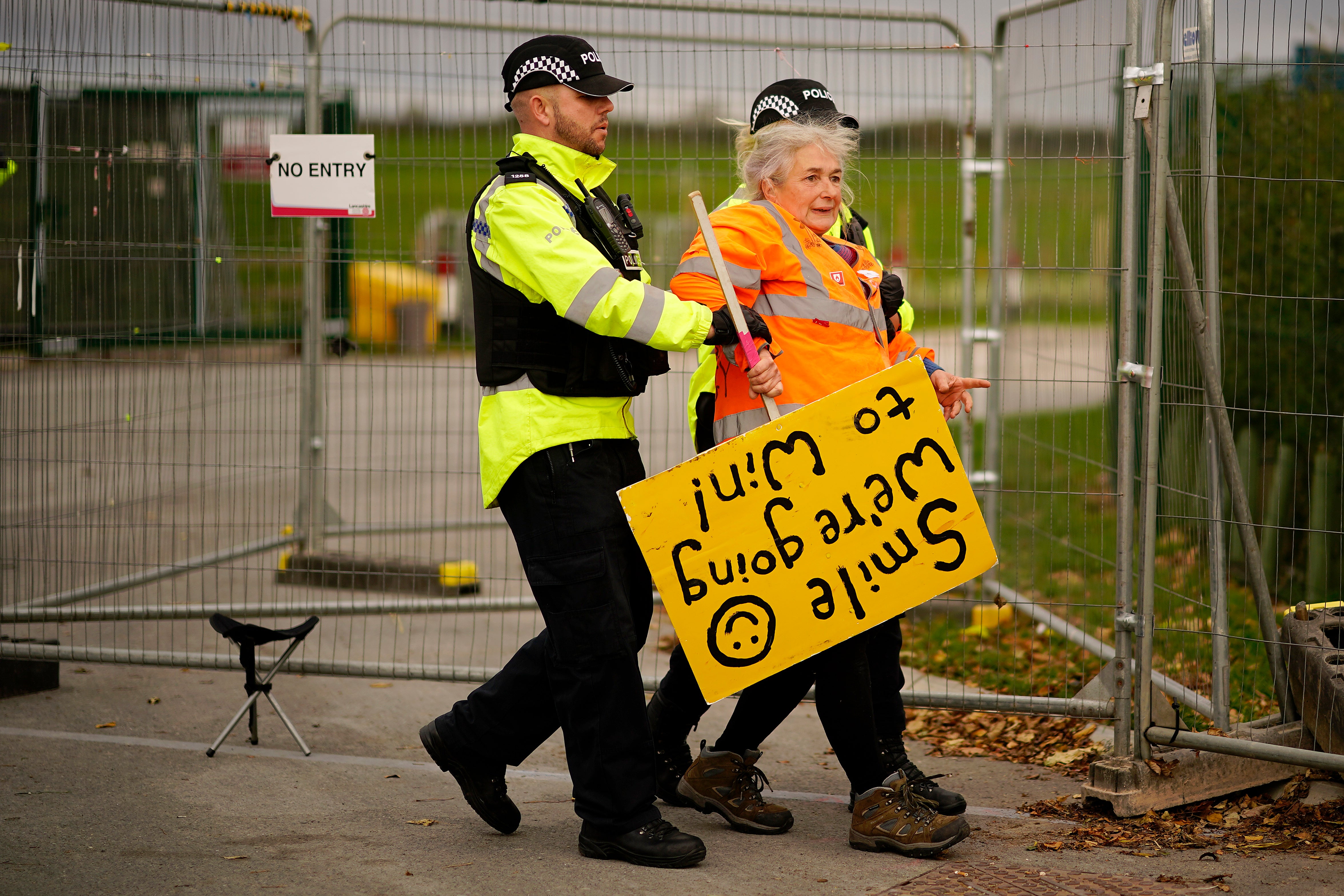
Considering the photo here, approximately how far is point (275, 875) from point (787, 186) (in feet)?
8.37

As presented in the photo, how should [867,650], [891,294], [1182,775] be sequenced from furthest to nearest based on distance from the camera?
[891,294] → [1182,775] → [867,650]

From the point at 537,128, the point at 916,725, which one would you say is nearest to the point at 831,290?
the point at 537,128

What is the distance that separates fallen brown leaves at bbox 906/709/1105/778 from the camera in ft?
16.3

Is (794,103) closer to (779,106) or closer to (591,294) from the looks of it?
(779,106)

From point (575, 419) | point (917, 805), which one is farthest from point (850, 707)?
point (575, 419)

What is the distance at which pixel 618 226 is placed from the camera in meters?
3.93

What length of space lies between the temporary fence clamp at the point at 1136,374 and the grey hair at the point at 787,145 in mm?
1103

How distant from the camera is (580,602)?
383 centimetres

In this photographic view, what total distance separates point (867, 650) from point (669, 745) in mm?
843

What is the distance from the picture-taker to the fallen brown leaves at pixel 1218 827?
13.2ft

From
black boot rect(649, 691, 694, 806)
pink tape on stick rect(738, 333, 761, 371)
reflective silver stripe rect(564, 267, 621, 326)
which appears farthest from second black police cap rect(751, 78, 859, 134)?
black boot rect(649, 691, 694, 806)

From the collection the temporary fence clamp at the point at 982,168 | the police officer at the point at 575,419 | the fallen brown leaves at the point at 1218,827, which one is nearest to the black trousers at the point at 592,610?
the police officer at the point at 575,419

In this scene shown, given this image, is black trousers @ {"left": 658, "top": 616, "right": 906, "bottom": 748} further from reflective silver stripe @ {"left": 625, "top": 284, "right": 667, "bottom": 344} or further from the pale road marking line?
reflective silver stripe @ {"left": 625, "top": 284, "right": 667, "bottom": 344}

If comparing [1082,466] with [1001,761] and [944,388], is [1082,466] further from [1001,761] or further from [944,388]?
[944,388]
